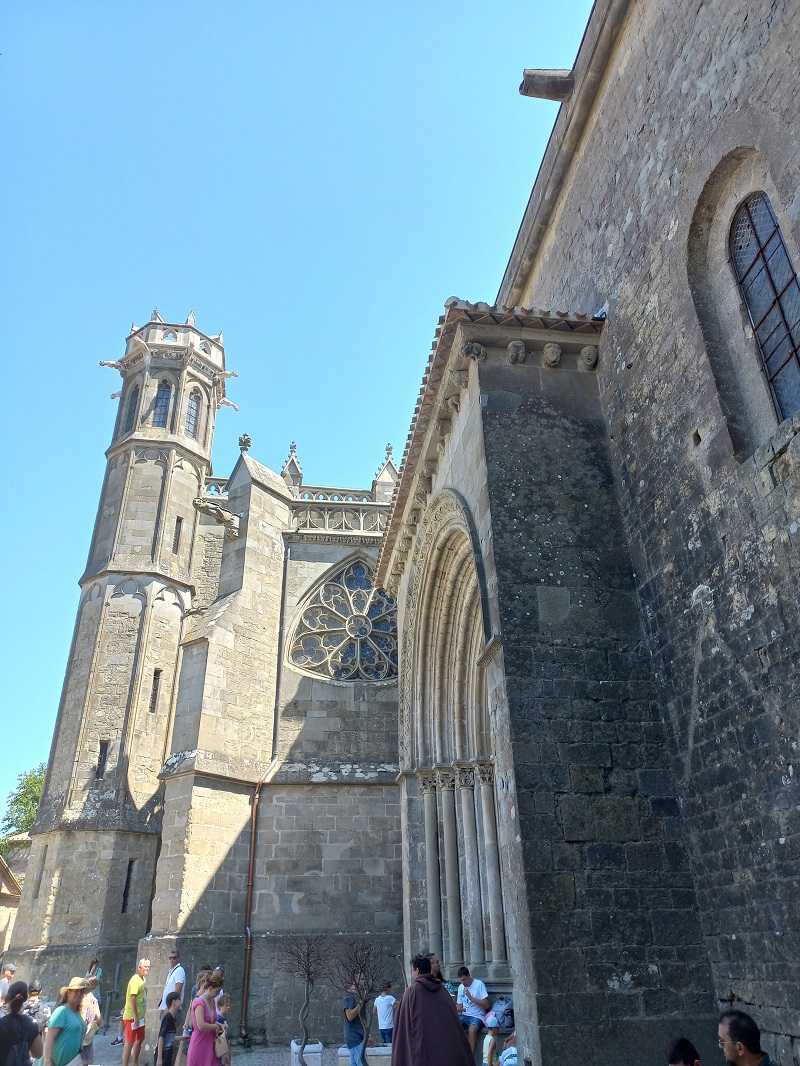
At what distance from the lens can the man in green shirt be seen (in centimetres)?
827

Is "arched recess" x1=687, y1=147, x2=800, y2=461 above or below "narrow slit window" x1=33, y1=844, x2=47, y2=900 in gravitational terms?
above

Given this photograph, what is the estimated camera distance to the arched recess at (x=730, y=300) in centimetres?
541

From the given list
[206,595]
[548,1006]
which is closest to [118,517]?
[206,595]

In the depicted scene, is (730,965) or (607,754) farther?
(607,754)

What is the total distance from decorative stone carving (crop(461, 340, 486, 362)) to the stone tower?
31.5 feet

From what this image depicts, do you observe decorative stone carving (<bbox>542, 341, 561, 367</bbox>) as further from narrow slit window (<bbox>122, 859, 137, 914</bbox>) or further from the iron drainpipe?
narrow slit window (<bbox>122, 859, 137, 914</bbox>)

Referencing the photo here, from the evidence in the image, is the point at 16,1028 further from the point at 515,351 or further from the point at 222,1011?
the point at 515,351

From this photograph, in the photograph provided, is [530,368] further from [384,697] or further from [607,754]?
[384,697]

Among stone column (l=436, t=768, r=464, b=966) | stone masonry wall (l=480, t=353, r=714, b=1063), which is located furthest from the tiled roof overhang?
stone column (l=436, t=768, r=464, b=966)

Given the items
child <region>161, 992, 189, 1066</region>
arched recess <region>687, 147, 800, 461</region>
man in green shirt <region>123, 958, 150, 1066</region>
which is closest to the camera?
arched recess <region>687, 147, 800, 461</region>

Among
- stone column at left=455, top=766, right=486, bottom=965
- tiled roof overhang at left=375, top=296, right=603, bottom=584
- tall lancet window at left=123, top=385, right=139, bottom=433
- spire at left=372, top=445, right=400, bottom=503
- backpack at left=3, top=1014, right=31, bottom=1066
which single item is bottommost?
backpack at left=3, top=1014, right=31, bottom=1066

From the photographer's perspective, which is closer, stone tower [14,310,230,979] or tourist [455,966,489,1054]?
tourist [455,966,489,1054]

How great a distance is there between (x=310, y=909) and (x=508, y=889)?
25.5ft

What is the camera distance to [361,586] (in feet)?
51.7
